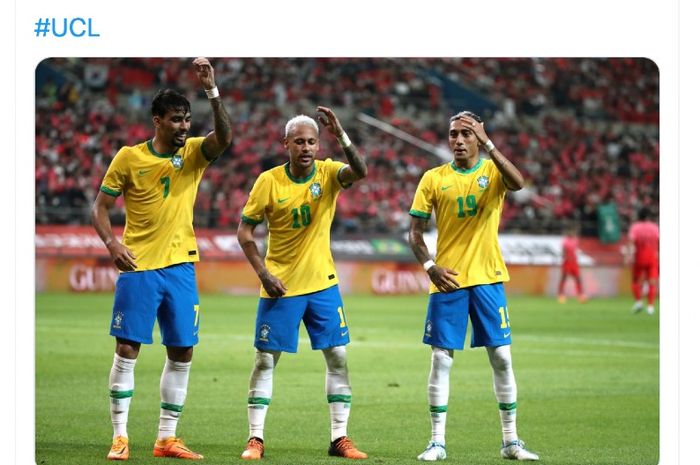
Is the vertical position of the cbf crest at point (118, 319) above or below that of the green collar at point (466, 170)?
below

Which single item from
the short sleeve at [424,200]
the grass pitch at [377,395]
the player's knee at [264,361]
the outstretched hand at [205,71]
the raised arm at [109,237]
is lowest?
the grass pitch at [377,395]

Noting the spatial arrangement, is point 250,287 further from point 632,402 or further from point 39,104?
point 632,402

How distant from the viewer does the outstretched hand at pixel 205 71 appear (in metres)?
6.85

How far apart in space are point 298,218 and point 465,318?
4.14ft

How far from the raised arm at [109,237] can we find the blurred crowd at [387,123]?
49.2 feet

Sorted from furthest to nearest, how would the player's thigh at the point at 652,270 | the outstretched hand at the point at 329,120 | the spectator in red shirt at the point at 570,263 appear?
the spectator in red shirt at the point at 570,263 < the player's thigh at the point at 652,270 < the outstretched hand at the point at 329,120

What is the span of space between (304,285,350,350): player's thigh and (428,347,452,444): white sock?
0.60 metres

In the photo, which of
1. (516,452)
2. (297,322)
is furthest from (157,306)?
(516,452)

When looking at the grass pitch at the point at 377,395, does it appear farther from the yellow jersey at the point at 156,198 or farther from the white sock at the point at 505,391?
the yellow jersey at the point at 156,198

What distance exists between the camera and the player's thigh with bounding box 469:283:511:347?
734 cm

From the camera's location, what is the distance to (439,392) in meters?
7.29

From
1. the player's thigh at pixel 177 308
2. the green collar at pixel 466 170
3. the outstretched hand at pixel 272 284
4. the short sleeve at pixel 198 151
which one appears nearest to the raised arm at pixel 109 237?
the player's thigh at pixel 177 308
